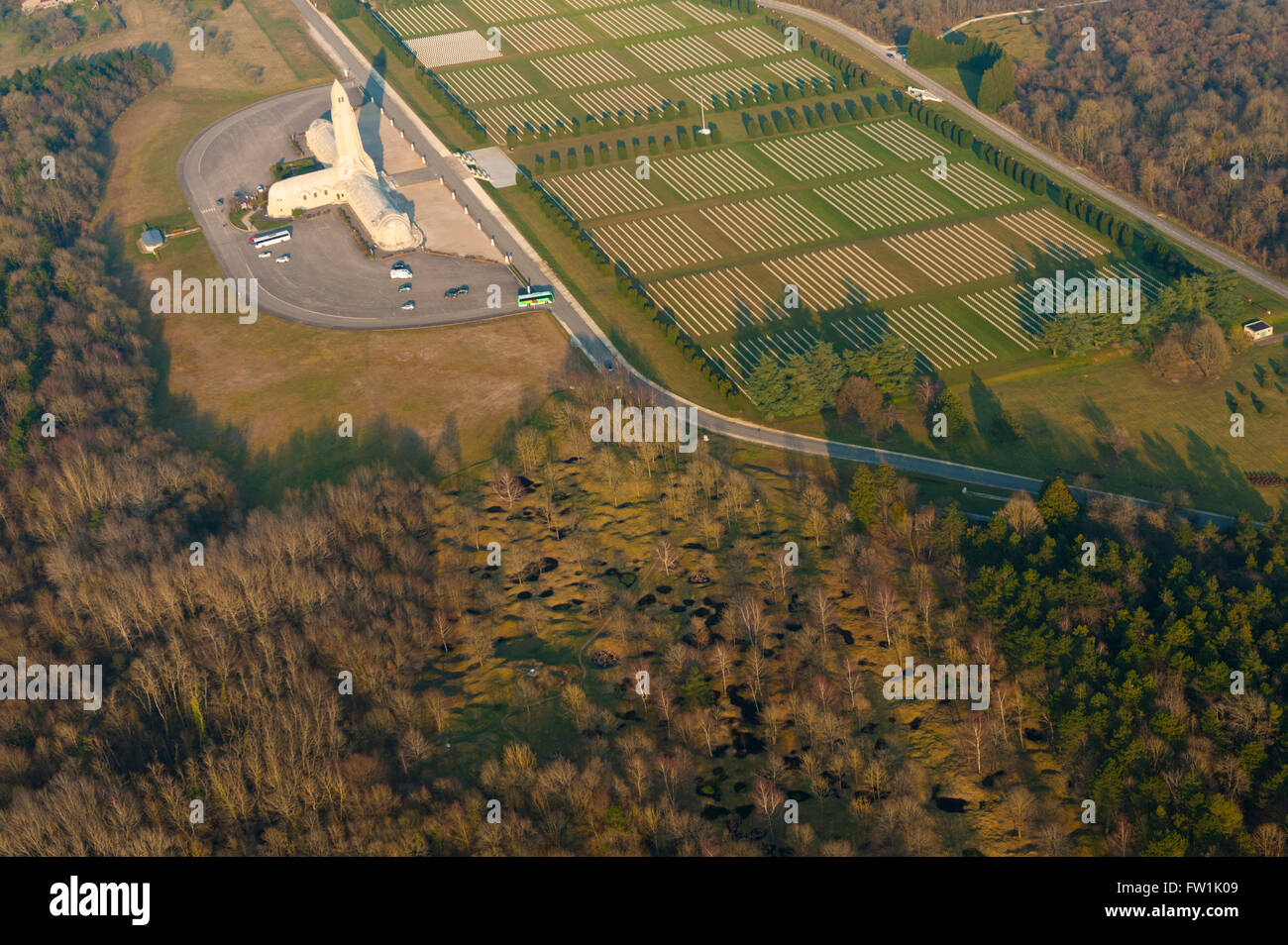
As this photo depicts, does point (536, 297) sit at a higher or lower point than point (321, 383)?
higher

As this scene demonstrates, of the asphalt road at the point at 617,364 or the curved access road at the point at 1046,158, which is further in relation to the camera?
the curved access road at the point at 1046,158

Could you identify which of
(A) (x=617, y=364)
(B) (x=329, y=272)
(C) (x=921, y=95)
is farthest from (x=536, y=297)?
(C) (x=921, y=95)

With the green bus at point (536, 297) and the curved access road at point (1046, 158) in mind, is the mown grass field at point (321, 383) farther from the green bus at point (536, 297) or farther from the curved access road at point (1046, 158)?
the curved access road at point (1046, 158)

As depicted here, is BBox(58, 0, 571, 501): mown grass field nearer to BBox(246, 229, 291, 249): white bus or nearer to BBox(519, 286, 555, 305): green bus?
BBox(519, 286, 555, 305): green bus

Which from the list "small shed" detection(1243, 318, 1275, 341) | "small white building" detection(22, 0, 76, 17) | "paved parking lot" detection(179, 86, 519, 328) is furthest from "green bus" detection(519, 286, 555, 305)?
"small white building" detection(22, 0, 76, 17)

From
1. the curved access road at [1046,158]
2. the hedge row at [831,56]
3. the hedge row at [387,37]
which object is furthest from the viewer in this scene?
the hedge row at [387,37]

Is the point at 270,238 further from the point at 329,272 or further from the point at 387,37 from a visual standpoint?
the point at 387,37

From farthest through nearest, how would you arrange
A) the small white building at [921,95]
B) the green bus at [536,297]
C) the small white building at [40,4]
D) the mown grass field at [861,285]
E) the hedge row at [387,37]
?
1. the small white building at [40,4]
2. the hedge row at [387,37]
3. the small white building at [921,95]
4. the green bus at [536,297]
5. the mown grass field at [861,285]

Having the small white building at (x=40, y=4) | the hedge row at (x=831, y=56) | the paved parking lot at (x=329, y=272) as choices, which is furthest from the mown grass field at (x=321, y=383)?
the small white building at (x=40, y=4)

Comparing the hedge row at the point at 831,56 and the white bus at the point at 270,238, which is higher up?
the hedge row at the point at 831,56
